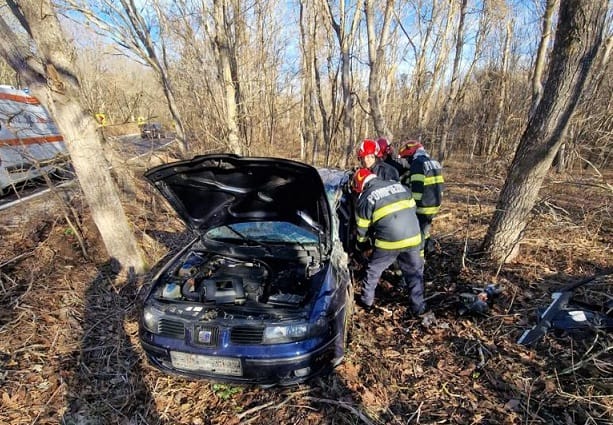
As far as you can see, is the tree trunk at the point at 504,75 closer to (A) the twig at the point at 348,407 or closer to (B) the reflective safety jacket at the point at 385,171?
(B) the reflective safety jacket at the point at 385,171

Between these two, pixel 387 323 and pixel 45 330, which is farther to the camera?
pixel 387 323

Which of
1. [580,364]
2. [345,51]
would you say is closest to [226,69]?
[345,51]

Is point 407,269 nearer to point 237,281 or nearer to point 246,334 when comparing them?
point 237,281

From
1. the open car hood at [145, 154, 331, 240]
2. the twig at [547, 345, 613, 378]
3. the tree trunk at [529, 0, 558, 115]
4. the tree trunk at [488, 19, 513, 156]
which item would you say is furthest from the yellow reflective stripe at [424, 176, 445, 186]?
the tree trunk at [488, 19, 513, 156]

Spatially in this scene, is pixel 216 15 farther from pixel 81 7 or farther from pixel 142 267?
pixel 142 267

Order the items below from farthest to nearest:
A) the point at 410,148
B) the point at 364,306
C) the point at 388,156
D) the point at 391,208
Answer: the point at 388,156 → the point at 410,148 → the point at 364,306 → the point at 391,208

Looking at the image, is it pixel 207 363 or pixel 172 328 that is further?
pixel 172 328

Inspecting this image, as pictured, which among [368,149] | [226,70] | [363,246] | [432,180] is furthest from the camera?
[226,70]

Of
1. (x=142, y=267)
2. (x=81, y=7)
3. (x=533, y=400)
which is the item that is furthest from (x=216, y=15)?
(x=533, y=400)

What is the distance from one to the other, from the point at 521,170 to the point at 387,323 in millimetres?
2522

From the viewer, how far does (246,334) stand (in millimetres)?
2307

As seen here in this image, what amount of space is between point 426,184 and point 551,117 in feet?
5.02

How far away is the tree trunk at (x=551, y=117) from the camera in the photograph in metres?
3.05

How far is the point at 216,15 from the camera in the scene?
7195 mm
